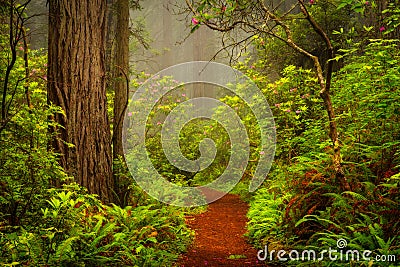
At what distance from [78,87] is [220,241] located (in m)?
3.30

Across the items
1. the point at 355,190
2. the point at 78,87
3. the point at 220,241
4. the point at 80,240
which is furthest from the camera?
the point at 220,241

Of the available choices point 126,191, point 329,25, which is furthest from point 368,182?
point 329,25

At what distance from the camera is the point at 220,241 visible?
5738mm

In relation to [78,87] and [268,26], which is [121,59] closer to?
[78,87]

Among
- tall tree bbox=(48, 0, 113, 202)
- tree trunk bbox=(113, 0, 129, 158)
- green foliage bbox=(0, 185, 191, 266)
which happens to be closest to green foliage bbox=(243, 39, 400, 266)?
green foliage bbox=(0, 185, 191, 266)

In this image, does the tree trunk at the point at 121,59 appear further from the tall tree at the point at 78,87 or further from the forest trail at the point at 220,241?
the forest trail at the point at 220,241

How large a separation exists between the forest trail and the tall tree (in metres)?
1.70

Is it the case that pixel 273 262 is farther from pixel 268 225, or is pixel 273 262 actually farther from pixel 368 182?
pixel 368 182

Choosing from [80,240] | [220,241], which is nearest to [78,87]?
[80,240]

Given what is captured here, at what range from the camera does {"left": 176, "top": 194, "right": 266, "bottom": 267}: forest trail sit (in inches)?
183

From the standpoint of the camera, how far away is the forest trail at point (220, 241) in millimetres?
4658

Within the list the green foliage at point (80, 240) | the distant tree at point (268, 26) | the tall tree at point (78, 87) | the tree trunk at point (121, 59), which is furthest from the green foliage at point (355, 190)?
the tree trunk at point (121, 59)

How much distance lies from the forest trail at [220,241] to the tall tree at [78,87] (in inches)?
66.9

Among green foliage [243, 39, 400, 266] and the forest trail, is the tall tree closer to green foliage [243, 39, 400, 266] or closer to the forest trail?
the forest trail
